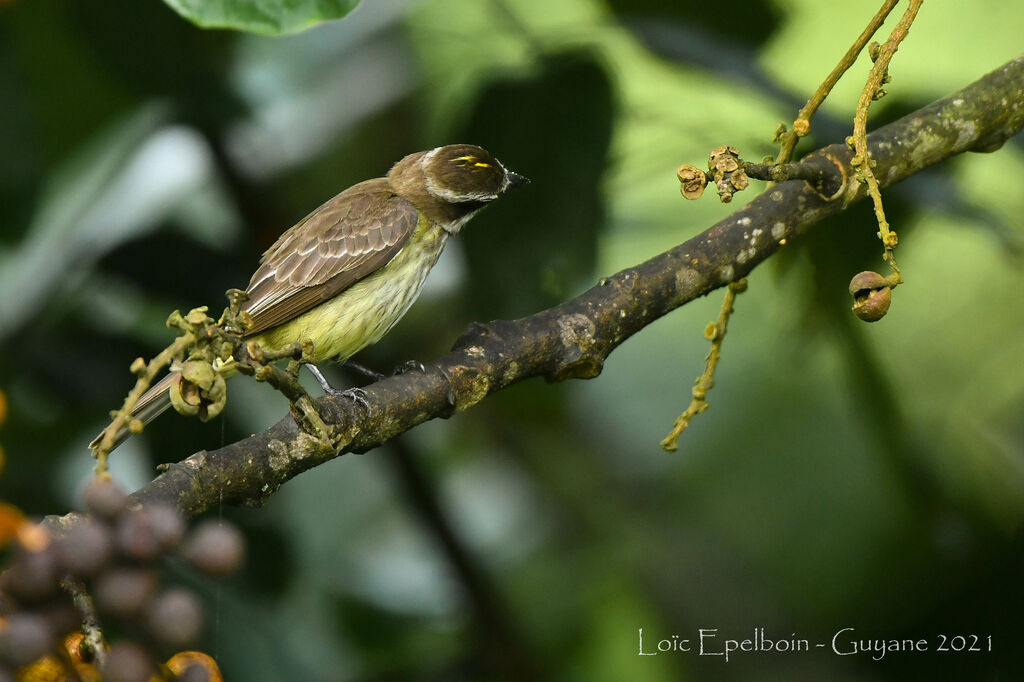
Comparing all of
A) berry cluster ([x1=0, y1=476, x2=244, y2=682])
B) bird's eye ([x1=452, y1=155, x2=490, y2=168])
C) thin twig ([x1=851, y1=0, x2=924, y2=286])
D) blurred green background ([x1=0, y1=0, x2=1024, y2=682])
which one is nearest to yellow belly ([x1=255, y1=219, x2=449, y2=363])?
blurred green background ([x1=0, y1=0, x2=1024, y2=682])

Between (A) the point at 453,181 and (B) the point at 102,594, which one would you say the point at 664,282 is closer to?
(A) the point at 453,181

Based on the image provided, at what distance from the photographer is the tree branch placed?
82.1 inches

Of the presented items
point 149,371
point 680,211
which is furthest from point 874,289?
point 680,211

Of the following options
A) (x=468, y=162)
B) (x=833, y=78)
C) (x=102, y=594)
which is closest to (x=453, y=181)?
(x=468, y=162)

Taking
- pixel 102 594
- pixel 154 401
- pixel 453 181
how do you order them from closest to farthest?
1. pixel 102 594
2. pixel 154 401
3. pixel 453 181

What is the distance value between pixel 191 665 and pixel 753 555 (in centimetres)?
321

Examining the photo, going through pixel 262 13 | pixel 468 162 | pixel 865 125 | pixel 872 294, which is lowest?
pixel 872 294

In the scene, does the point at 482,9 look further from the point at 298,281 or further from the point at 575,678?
the point at 575,678

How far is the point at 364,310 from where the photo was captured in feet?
9.55

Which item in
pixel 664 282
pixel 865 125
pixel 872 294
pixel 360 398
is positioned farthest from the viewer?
pixel 664 282

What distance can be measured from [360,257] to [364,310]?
140 mm

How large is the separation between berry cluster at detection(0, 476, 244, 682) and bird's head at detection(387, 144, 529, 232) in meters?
1.79

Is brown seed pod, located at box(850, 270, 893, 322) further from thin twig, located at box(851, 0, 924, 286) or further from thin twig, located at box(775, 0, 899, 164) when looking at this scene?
thin twig, located at box(775, 0, 899, 164)

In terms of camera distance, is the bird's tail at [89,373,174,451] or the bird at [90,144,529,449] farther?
the bird at [90,144,529,449]
